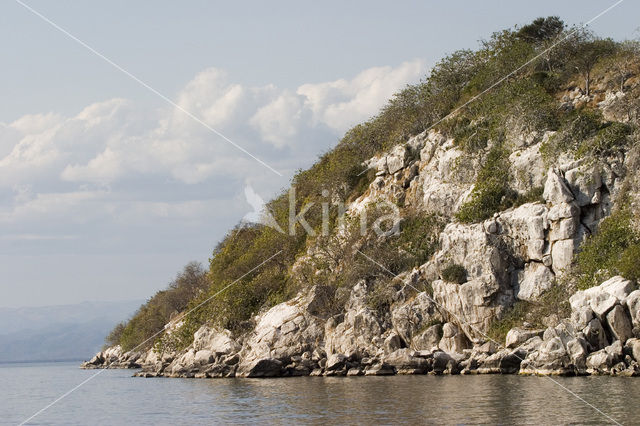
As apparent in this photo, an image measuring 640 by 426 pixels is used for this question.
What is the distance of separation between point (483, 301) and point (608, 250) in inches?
345

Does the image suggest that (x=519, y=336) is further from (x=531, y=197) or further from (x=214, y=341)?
(x=214, y=341)

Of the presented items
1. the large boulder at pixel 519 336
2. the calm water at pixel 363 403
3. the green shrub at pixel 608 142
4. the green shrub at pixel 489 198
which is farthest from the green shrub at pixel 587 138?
the calm water at pixel 363 403

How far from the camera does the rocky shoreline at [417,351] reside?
40.8 m

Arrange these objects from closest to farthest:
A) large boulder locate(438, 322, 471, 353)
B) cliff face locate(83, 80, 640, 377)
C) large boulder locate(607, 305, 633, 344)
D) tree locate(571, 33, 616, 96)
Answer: large boulder locate(607, 305, 633, 344) → cliff face locate(83, 80, 640, 377) → large boulder locate(438, 322, 471, 353) → tree locate(571, 33, 616, 96)

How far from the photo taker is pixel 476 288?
170 feet

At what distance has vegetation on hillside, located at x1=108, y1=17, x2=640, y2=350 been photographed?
56.0 m

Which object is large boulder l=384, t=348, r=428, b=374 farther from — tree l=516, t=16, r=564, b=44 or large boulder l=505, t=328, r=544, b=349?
tree l=516, t=16, r=564, b=44

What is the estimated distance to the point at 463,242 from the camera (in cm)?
5456

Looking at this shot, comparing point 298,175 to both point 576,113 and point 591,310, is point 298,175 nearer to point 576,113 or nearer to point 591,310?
point 576,113

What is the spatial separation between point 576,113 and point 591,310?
21151 mm

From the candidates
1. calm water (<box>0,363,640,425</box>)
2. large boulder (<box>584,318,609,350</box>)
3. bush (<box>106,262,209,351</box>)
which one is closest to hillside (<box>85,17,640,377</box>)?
large boulder (<box>584,318,609,350</box>)

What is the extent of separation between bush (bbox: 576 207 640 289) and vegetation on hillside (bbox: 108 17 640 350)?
0.15m

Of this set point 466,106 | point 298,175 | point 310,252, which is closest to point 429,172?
point 466,106

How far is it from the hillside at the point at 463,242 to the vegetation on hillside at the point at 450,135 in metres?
0.17
